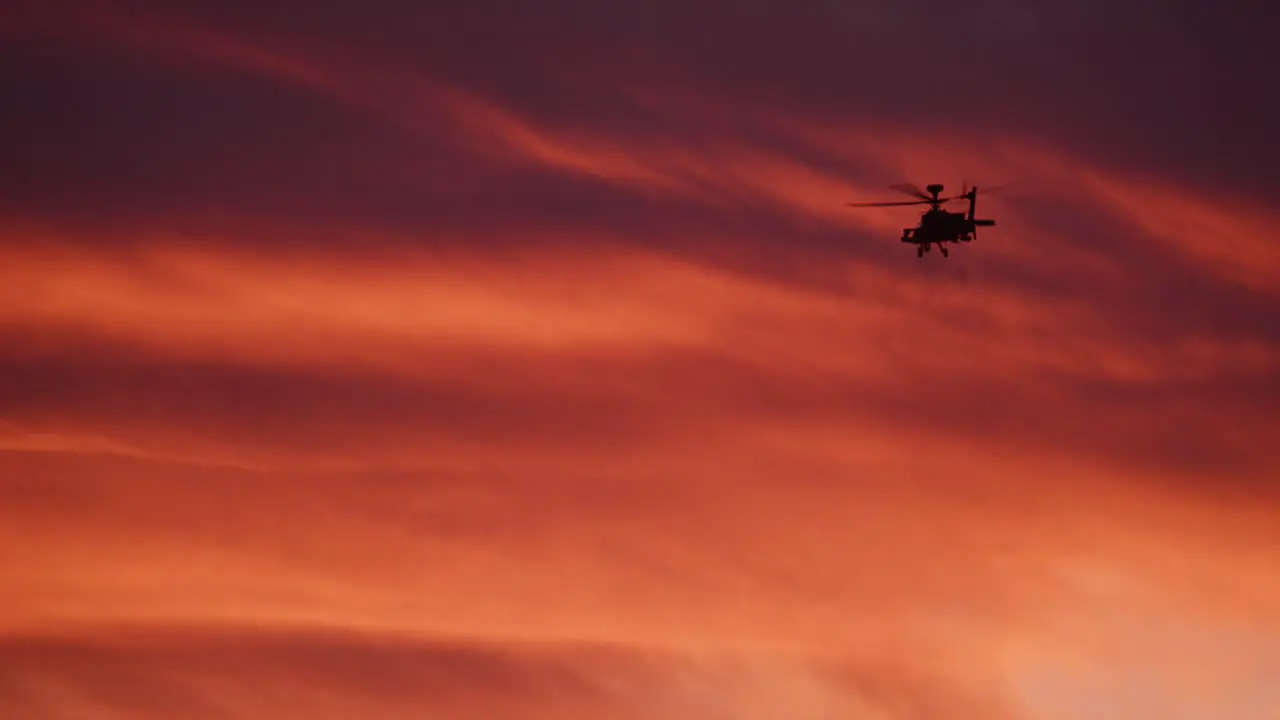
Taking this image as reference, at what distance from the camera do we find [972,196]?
12488 cm

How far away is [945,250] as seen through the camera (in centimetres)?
12619

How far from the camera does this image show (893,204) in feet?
412

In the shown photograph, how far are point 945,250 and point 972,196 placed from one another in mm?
4081

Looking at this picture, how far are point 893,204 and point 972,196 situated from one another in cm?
524

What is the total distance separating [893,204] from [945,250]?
473 cm
